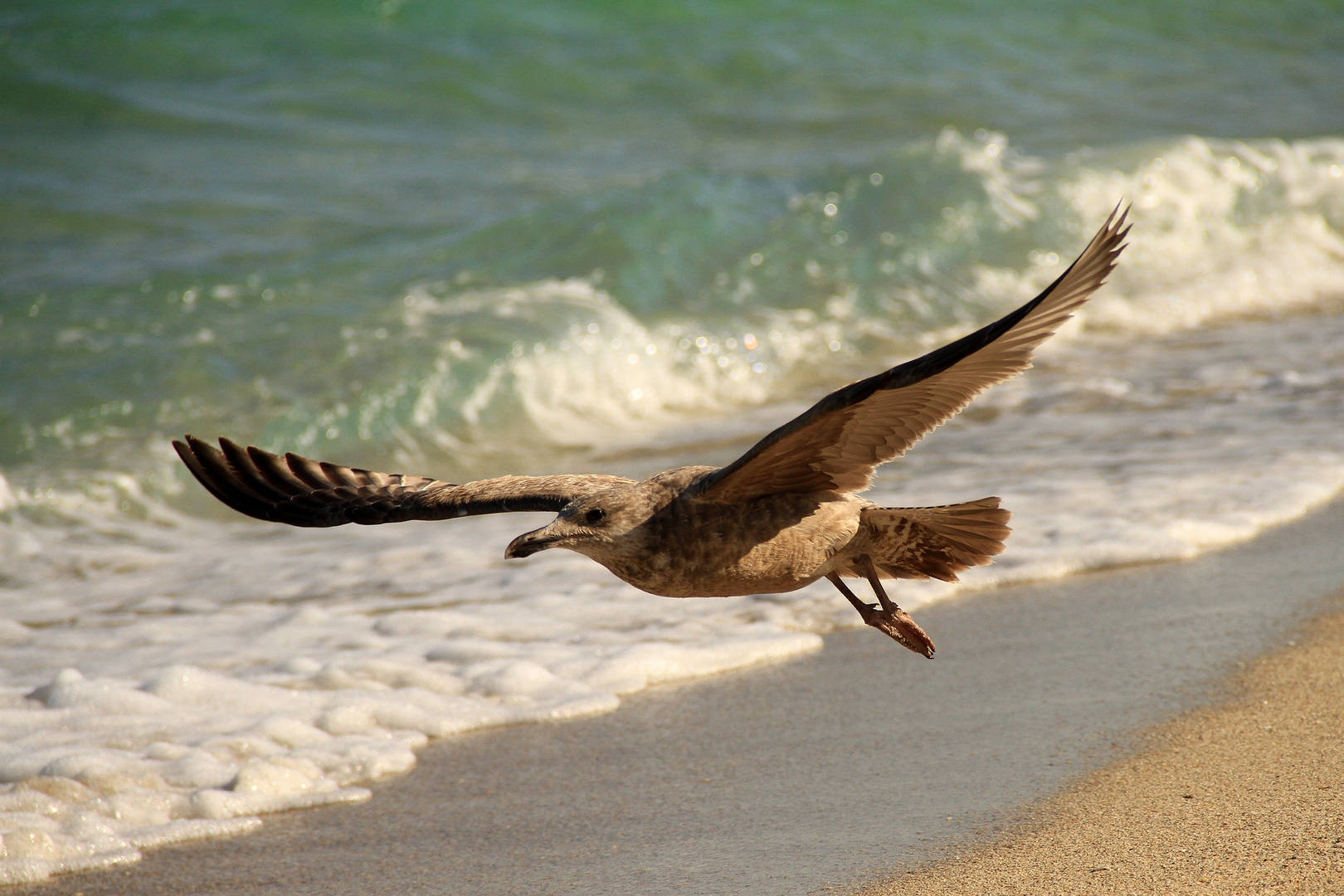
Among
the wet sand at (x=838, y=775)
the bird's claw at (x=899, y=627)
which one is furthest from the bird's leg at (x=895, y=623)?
the wet sand at (x=838, y=775)

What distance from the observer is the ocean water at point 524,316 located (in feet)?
16.3

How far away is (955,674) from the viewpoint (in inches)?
182

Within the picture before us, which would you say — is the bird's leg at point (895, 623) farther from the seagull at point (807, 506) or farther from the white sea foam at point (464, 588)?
the white sea foam at point (464, 588)

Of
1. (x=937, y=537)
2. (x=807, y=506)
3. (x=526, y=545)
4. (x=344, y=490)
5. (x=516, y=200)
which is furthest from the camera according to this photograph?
(x=516, y=200)

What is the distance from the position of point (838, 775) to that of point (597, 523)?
52.9 inches

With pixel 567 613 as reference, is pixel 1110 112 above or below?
above

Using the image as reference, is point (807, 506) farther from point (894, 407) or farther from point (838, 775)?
point (838, 775)

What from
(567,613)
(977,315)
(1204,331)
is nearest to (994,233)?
(977,315)

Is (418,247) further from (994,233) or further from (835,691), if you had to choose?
(835,691)

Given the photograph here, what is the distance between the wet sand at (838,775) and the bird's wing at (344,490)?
95cm

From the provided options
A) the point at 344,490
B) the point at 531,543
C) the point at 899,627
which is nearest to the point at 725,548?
the point at 531,543

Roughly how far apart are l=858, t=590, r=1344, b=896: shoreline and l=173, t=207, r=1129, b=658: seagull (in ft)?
1.92

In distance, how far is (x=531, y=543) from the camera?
2.98 meters

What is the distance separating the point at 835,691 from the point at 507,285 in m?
5.87
